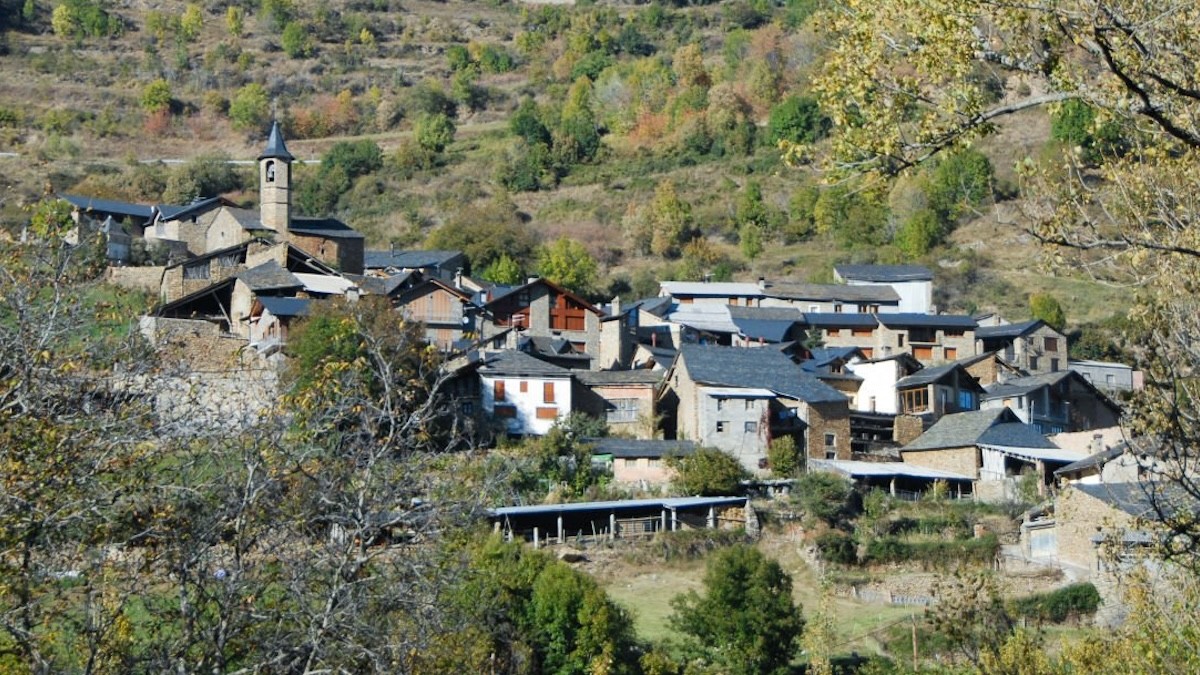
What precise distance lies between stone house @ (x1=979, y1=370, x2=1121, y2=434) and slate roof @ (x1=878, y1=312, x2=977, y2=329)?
635cm

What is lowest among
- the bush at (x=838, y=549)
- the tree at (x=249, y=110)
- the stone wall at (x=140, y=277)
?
the bush at (x=838, y=549)

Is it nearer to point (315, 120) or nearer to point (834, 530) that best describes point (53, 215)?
point (834, 530)

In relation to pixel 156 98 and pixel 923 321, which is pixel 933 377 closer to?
pixel 923 321

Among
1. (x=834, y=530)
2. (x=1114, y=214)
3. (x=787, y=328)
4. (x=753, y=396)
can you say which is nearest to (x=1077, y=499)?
(x=834, y=530)

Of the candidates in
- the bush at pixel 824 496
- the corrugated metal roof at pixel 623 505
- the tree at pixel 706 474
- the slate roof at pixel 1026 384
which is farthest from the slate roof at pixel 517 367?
the slate roof at pixel 1026 384

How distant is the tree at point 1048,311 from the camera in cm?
7319

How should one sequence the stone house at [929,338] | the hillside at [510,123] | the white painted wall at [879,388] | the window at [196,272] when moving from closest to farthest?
the white painted wall at [879,388] < the window at [196,272] < the stone house at [929,338] < the hillside at [510,123]

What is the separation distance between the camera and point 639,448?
5028 cm

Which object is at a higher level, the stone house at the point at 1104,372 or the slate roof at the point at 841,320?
the slate roof at the point at 841,320

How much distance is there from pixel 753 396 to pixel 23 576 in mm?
39793

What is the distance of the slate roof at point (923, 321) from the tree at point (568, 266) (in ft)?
52.2

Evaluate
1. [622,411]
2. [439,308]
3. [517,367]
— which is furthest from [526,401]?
[439,308]

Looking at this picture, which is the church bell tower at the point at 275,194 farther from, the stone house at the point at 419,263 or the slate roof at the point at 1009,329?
the slate roof at the point at 1009,329

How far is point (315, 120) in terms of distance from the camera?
122 meters
